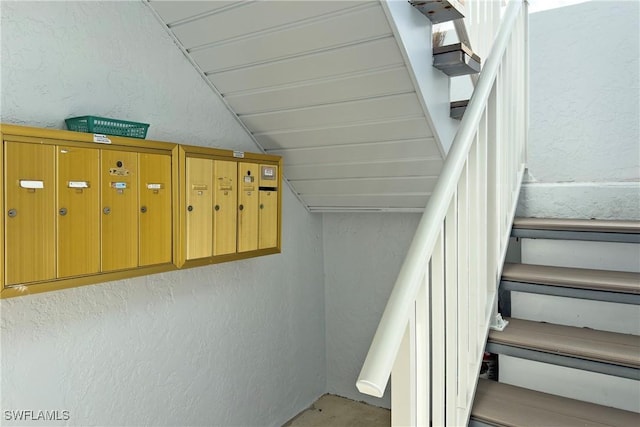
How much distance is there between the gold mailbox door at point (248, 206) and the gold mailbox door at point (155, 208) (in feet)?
1.37

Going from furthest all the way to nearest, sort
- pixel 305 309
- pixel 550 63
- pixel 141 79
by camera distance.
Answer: pixel 305 309
pixel 550 63
pixel 141 79

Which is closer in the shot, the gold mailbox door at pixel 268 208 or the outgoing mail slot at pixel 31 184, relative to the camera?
the outgoing mail slot at pixel 31 184

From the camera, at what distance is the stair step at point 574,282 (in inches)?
55.1

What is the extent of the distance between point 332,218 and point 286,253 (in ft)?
1.72

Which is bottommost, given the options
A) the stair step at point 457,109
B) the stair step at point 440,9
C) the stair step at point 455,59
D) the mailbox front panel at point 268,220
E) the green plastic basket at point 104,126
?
the mailbox front panel at point 268,220

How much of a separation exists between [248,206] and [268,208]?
171mm

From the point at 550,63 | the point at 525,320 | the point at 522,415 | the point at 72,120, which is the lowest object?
the point at 522,415

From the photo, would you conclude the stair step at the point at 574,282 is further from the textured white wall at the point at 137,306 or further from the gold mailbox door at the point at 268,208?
the textured white wall at the point at 137,306

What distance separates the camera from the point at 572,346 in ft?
4.35

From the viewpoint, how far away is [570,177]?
2.89 metres

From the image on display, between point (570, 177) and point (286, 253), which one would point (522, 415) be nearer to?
point (286, 253)

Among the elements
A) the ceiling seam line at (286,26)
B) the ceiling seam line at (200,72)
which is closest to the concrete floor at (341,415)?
the ceiling seam line at (200,72)

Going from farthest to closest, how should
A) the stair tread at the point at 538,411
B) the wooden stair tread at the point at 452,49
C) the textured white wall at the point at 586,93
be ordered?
the textured white wall at the point at 586,93
the wooden stair tread at the point at 452,49
the stair tread at the point at 538,411

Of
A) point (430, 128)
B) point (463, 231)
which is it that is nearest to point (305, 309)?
point (430, 128)
